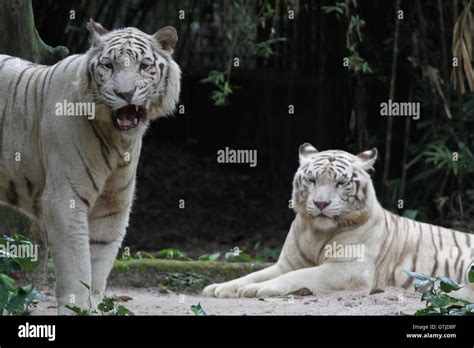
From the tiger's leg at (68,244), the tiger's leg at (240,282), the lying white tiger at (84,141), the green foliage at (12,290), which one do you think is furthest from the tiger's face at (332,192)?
the green foliage at (12,290)

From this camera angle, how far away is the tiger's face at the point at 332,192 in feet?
19.9

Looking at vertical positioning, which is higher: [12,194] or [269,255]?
[12,194]

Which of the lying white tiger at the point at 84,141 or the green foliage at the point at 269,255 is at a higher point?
the lying white tiger at the point at 84,141

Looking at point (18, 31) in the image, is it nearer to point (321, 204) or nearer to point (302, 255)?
point (321, 204)

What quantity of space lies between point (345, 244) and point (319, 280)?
27cm

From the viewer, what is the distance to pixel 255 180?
10.4 m

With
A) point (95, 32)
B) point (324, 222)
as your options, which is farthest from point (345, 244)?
point (95, 32)

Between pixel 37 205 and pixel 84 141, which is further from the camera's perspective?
pixel 37 205

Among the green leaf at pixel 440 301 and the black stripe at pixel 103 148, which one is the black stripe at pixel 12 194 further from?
the green leaf at pixel 440 301

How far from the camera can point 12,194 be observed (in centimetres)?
505

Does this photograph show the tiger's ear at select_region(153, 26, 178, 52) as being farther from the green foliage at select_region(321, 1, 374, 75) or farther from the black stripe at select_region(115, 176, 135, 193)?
the green foliage at select_region(321, 1, 374, 75)

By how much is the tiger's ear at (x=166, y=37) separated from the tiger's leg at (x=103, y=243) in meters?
0.78
